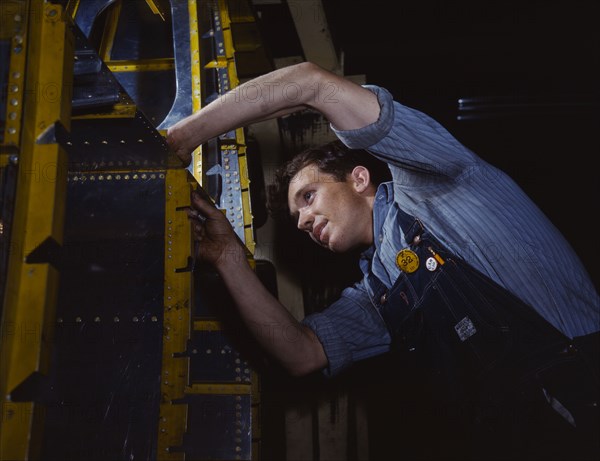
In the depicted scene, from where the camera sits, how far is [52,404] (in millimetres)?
2047

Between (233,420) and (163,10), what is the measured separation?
8.51 feet

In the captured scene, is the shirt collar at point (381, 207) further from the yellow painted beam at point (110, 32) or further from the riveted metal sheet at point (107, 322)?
the yellow painted beam at point (110, 32)

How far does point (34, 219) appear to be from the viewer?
118 centimetres

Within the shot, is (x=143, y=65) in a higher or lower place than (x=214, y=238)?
higher

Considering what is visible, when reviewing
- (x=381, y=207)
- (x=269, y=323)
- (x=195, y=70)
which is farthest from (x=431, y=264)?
(x=195, y=70)

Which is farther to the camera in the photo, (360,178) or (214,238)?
(360,178)

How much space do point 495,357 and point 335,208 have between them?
3.46ft

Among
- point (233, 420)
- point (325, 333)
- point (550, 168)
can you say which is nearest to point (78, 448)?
point (233, 420)

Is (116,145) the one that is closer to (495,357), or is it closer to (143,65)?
(495,357)

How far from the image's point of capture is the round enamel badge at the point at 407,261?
2.21m

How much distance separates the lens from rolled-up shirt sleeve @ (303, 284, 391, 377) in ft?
8.03

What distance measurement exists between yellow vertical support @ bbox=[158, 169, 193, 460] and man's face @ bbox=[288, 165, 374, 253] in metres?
0.96

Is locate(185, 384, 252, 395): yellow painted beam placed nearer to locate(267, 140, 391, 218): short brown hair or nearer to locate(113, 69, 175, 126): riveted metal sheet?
locate(267, 140, 391, 218): short brown hair

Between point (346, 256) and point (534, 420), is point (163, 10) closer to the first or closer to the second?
point (346, 256)
